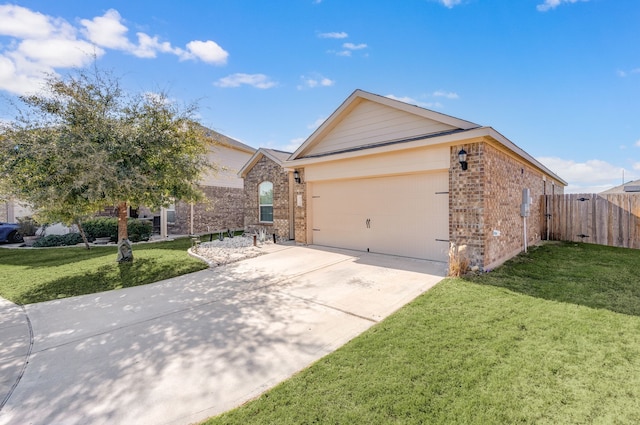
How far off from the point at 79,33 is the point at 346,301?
9582mm

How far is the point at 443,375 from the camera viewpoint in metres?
2.83

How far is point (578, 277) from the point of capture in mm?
6105

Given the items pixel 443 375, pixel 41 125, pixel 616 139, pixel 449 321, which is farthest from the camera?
pixel 616 139

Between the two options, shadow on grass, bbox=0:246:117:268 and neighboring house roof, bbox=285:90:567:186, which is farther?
shadow on grass, bbox=0:246:117:268

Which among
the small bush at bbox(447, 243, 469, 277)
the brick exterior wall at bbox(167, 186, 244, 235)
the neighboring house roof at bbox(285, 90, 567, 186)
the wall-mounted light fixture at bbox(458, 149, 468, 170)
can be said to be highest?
the neighboring house roof at bbox(285, 90, 567, 186)

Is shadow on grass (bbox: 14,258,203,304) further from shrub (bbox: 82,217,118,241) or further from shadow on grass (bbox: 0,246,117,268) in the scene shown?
shrub (bbox: 82,217,118,241)

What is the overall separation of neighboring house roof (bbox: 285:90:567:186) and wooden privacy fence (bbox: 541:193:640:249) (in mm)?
1619

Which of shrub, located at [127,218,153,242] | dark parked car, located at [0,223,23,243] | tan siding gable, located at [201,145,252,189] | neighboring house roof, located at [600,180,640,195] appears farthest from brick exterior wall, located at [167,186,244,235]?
neighboring house roof, located at [600,180,640,195]

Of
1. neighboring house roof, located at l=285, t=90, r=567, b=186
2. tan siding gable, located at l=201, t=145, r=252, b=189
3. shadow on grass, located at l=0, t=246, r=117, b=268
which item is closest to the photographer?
neighboring house roof, located at l=285, t=90, r=567, b=186

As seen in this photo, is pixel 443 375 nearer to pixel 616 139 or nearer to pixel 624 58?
pixel 624 58

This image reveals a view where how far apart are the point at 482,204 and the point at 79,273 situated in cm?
1017

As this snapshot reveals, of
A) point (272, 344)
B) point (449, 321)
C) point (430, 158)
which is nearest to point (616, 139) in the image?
point (430, 158)

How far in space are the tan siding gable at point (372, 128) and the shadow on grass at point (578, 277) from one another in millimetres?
3934

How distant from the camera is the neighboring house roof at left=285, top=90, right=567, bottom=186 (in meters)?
6.98
